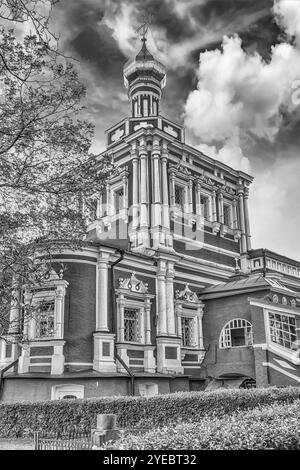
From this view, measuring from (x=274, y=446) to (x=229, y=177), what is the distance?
24472 mm

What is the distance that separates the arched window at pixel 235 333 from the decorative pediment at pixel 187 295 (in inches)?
77.6

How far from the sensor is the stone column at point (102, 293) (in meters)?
20.3

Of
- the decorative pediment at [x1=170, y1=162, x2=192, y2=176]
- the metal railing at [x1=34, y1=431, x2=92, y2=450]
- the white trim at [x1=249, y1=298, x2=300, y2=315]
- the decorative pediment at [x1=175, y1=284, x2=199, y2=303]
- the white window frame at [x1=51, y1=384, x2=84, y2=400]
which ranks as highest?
the decorative pediment at [x1=170, y1=162, x2=192, y2=176]

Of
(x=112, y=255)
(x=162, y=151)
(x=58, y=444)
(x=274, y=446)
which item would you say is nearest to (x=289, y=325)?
(x=112, y=255)

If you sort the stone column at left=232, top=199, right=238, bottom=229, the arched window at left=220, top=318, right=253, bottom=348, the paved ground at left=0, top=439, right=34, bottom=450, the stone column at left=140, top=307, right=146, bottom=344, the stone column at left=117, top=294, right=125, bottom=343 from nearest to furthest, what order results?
the paved ground at left=0, top=439, right=34, bottom=450, the stone column at left=117, top=294, right=125, bottom=343, the stone column at left=140, top=307, right=146, bottom=344, the arched window at left=220, top=318, right=253, bottom=348, the stone column at left=232, top=199, right=238, bottom=229

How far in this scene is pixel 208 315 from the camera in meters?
24.6

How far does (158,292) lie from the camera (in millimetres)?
23109

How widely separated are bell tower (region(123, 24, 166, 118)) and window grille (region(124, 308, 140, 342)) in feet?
40.5

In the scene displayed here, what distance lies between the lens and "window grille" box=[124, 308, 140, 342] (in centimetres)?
2166

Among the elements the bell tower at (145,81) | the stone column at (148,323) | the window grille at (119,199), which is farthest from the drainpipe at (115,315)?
the bell tower at (145,81)

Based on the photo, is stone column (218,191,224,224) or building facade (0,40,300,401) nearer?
building facade (0,40,300,401)

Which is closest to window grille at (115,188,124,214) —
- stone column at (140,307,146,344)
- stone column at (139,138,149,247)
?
stone column at (139,138,149,247)

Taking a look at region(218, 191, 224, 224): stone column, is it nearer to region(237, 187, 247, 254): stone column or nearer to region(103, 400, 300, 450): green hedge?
region(237, 187, 247, 254): stone column

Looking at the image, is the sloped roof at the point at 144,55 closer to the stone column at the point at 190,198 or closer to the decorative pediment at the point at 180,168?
the decorative pediment at the point at 180,168
